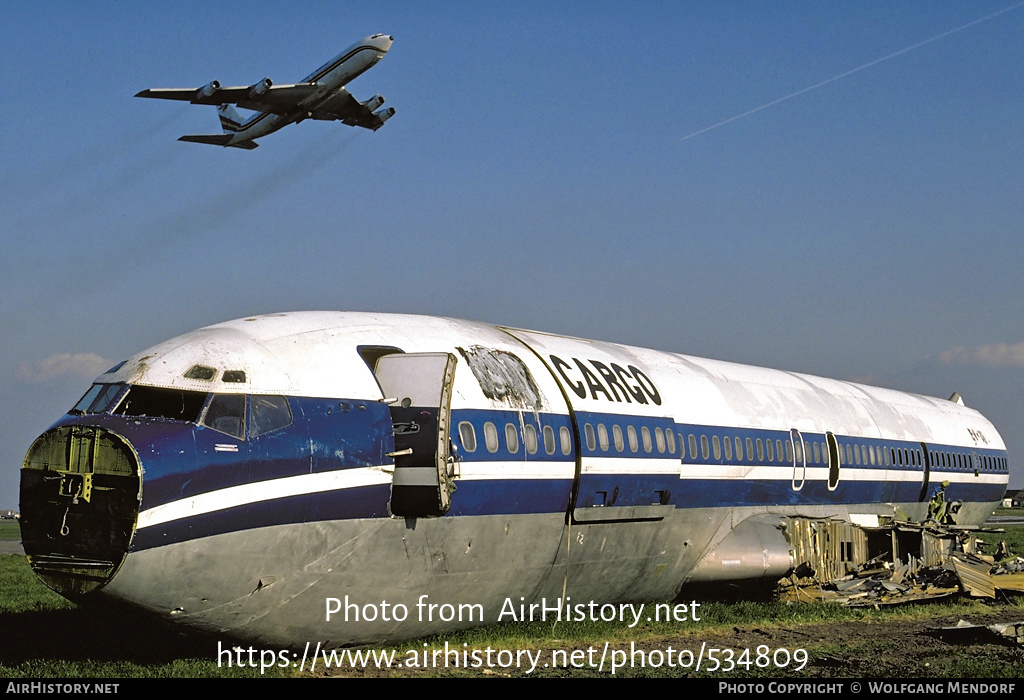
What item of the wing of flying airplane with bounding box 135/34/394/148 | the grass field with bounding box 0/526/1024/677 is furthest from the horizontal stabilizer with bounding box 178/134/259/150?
the grass field with bounding box 0/526/1024/677

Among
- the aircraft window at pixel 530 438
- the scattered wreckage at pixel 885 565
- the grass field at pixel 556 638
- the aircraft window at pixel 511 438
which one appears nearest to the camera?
the grass field at pixel 556 638

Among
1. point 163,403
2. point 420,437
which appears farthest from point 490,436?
point 163,403

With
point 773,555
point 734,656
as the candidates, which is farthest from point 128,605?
point 773,555

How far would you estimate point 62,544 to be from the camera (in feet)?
41.9

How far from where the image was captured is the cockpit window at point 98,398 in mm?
13844

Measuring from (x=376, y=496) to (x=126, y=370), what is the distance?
367 cm

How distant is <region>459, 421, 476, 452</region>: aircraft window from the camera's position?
619 inches

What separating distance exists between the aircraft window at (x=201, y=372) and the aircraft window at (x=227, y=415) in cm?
33

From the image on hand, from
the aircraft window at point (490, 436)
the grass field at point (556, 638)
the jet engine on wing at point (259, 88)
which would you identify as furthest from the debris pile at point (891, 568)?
the jet engine on wing at point (259, 88)

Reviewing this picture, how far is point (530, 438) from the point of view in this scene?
55.9 ft

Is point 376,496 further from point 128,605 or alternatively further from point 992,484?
point 992,484

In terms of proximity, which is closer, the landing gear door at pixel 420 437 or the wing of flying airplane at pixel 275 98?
the landing gear door at pixel 420 437

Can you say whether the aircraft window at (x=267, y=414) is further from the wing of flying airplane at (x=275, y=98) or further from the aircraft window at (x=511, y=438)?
A: the wing of flying airplane at (x=275, y=98)

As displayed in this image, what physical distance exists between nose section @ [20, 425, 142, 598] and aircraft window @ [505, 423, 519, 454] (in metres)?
5.87
